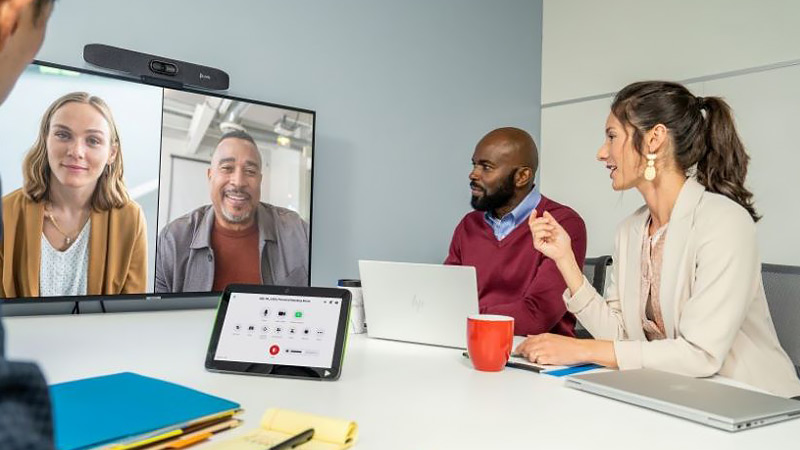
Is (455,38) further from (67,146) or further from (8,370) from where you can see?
(8,370)

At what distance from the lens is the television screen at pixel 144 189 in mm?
1779

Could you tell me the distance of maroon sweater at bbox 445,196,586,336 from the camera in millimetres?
2014

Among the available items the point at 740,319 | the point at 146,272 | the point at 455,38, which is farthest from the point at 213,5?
the point at 740,319

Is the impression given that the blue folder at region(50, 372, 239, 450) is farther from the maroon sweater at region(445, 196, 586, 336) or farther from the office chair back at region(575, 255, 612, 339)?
the office chair back at region(575, 255, 612, 339)

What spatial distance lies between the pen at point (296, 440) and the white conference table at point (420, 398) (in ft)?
0.20

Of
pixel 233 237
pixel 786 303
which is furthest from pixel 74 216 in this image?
pixel 786 303

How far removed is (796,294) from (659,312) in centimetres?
46

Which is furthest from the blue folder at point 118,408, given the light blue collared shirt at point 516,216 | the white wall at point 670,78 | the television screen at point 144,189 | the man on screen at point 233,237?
the white wall at point 670,78

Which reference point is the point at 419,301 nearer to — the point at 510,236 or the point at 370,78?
the point at 510,236

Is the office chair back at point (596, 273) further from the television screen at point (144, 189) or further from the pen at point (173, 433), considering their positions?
the pen at point (173, 433)

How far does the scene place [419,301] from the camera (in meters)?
1.44

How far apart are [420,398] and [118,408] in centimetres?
43

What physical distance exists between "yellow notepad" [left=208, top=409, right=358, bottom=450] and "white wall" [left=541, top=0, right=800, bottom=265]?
8.04ft

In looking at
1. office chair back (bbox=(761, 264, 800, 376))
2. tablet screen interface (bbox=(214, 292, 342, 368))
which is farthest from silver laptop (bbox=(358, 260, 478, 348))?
office chair back (bbox=(761, 264, 800, 376))
